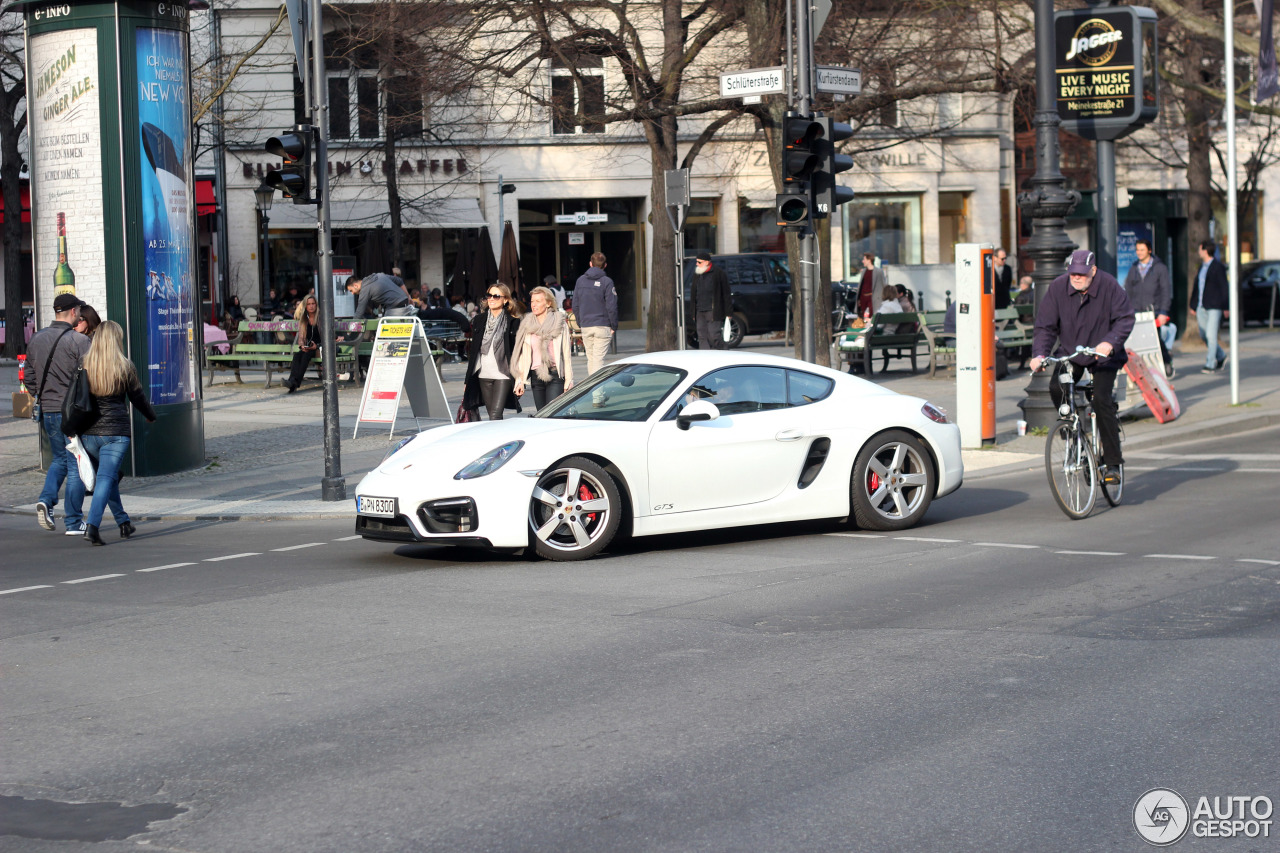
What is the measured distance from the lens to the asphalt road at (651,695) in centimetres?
462

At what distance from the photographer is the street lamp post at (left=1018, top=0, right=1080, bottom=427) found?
15.9 metres

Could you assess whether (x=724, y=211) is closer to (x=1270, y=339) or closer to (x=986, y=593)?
(x=1270, y=339)

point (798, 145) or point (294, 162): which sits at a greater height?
point (798, 145)

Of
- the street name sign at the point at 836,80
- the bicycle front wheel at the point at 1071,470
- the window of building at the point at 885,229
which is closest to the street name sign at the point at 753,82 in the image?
the street name sign at the point at 836,80

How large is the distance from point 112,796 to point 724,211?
3977 cm

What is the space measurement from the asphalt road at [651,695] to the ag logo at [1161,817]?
0.06 metres

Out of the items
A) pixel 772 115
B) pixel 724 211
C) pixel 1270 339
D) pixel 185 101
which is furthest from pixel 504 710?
pixel 724 211

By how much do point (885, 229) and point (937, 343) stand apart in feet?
74.0

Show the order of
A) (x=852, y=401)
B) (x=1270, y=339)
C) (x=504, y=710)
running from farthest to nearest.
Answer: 1. (x=1270, y=339)
2. (x=852, y=401)
3. (x=504, y=710)

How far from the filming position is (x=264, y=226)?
3678cm

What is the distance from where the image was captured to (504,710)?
19.3ft

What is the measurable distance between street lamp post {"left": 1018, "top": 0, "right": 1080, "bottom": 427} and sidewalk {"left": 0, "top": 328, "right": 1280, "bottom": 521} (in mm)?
464

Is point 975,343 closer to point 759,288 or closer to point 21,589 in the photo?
point 21,589

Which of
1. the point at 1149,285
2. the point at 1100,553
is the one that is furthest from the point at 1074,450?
the point at 1149,285
